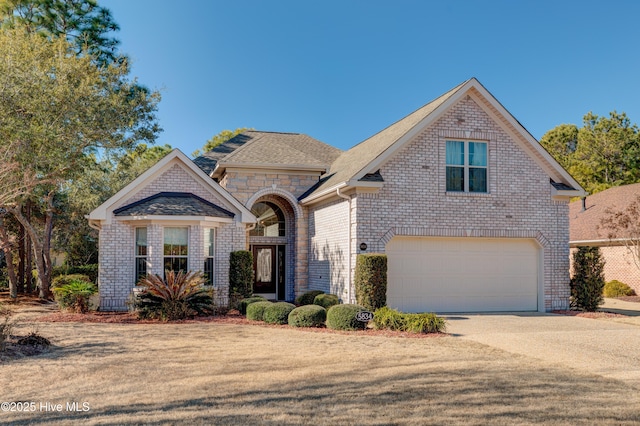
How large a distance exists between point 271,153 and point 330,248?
5.52 metres

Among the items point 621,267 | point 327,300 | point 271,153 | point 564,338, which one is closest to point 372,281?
point 327,300

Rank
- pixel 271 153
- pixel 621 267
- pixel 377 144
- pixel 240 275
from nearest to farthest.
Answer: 1. pixel 240 275
2. pixel 377 144
3. pixel 271 153
4. pixel 621 267

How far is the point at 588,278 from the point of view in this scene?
18750 mm

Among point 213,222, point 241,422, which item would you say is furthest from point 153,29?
point 241,422

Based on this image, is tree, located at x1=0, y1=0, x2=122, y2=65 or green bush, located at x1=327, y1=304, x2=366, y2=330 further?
tree, located at x1=0, y1=0, x2=122, y2=65

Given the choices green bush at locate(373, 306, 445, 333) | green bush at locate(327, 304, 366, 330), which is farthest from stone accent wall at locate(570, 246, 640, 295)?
green bush at locate(327, 304, 366, 330)

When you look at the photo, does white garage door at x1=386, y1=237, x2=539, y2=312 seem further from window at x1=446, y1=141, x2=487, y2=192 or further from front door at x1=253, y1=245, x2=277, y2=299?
front door at x1=253, y1=245, x2=277, y2=299

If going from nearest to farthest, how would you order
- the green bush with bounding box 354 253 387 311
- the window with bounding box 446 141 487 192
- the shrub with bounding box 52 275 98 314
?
the green bush with bounding box 354 253 387 311 < the shrub with bounding box 52 275 98 314 < the window with bounding box 446 141 487 192

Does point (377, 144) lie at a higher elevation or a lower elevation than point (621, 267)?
higher

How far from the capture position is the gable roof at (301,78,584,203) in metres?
17.4

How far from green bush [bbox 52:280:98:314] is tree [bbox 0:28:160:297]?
3.06 metres

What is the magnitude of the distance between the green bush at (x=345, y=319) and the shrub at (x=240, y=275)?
5163 mm

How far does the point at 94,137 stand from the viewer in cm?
2052

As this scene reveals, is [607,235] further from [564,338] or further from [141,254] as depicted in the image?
[141,254]
